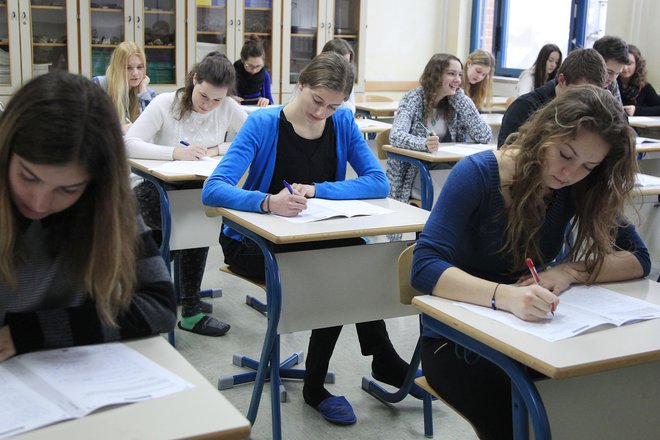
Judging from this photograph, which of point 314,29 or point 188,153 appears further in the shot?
point 314,29

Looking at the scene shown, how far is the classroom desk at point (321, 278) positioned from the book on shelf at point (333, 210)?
0.04m

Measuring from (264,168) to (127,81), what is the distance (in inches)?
74.8

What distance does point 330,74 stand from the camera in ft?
8.37

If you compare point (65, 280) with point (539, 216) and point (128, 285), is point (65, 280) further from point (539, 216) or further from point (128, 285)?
point (539, 216)

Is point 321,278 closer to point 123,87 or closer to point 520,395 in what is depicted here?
point 520,395

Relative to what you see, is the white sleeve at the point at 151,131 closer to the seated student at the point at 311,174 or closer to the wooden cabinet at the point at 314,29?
the seated student at the point at 311,174

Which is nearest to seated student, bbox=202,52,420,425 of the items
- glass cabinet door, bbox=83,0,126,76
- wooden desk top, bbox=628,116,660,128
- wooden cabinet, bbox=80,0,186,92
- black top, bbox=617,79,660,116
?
wooden desk top, bbox=628,116,660,128

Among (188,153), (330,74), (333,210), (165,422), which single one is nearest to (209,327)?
(188,153)

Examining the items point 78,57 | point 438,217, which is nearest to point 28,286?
point 438,217

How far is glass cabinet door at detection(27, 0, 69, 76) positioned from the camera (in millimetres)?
6422

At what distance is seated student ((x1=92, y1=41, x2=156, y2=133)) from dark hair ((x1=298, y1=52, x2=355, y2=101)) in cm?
176

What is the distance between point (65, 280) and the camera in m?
1.38

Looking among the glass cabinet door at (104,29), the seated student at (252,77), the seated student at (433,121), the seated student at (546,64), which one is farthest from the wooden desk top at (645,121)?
the glass cabinet door at (104,29)

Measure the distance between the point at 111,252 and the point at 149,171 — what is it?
1.86m
